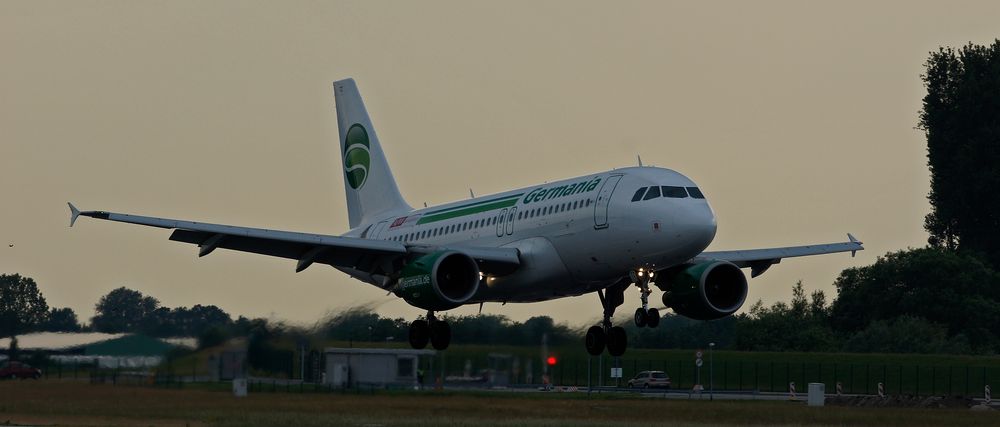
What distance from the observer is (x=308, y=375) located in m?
58.6

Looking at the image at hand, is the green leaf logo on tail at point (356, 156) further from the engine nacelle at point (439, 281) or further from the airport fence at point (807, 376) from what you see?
the airport fence at point (807, 376)

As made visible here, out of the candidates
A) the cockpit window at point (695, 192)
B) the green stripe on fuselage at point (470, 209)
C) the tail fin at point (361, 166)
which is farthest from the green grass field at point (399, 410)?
the cockpit window at point (695, 192)

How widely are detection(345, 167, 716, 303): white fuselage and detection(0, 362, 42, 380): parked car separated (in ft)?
47.7

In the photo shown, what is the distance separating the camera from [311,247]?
163 ft

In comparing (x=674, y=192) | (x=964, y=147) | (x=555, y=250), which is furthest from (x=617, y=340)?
(x=964, y=147)

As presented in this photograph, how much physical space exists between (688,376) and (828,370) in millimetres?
8276

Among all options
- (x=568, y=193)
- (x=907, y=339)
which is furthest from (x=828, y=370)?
(x=568, y=193)

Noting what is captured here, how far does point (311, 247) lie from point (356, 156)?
1520cm

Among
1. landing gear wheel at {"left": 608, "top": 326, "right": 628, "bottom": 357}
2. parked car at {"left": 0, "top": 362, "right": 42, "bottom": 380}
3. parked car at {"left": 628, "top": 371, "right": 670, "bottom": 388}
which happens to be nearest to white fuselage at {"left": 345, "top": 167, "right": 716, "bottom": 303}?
landing gear wheel at {"left": 608, "top": 326, "right": 628, "bottom": 357}

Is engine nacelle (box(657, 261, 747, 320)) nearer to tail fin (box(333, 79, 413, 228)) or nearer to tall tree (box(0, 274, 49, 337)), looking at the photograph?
tail fin (box(333, 79, 413, 228))

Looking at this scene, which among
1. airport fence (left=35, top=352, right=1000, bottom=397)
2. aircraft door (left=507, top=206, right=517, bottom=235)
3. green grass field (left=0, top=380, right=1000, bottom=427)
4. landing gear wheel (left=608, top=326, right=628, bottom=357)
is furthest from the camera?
airport fence (left=35, top=352, right=1000, bottom=397)

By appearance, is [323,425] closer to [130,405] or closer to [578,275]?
[130,405]

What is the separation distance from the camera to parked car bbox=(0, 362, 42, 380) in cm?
5419

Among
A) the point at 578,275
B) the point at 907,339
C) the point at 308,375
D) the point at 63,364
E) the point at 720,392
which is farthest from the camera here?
the point at 907,339
